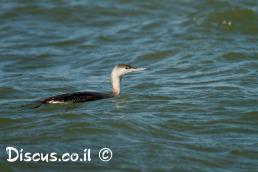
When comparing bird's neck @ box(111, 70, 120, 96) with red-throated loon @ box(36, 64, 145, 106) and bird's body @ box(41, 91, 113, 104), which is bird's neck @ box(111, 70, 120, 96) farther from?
bird's body @ box(41, 91, 113, 104)

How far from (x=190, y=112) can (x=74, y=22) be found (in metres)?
9.34

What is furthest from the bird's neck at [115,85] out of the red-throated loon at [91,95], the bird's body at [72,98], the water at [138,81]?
the bird's body at [72,98]

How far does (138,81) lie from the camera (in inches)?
655

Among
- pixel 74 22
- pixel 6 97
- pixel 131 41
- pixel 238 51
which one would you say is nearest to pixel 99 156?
pixel 6 97

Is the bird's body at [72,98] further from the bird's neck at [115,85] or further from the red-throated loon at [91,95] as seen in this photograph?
the bird's neck at [115,85]

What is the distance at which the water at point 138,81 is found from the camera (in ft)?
39.4

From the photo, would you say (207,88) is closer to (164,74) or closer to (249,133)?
(164,74)

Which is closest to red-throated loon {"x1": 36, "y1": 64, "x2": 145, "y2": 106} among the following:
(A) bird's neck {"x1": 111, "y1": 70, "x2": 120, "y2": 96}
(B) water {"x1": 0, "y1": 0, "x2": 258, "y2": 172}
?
(A) bird's neck {"x1": 111, "y1": 70, "x2": 120, "y2": 96}

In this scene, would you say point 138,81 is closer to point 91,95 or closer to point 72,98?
point 91,95

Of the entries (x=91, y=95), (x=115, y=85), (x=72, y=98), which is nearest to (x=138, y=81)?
(x=115, y=85)

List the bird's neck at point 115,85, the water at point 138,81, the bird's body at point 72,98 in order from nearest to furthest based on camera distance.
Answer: the water at point 138,81, the bird's body at point 72,98, the bird's neck at point 115,85

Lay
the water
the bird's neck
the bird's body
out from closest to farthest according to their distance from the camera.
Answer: the water → the bird's body → the bird's neck

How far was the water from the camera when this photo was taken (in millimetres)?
12016

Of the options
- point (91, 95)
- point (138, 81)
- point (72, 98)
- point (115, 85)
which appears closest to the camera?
point (72, 98)
